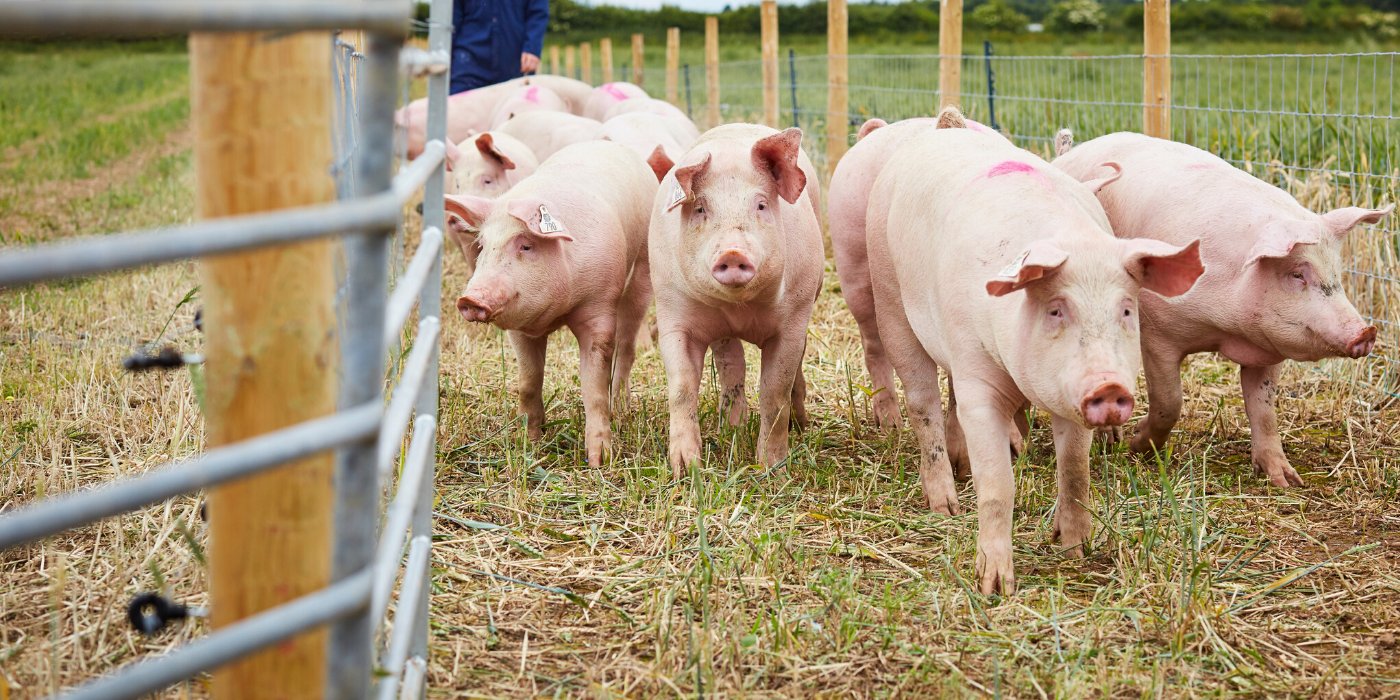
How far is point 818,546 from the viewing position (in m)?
3.78

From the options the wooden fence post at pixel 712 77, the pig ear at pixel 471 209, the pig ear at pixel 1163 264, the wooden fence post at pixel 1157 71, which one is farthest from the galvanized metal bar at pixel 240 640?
the wooden fence post at pixel 712 77

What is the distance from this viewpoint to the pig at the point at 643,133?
6.35 metres

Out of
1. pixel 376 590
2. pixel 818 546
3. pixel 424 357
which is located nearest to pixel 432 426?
pixel 424 357

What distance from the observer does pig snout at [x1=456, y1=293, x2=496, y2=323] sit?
4.43 m

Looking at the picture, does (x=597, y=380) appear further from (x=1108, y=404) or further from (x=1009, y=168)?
(x=1108, y=404)

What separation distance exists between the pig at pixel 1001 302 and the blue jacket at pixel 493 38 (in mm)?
5830

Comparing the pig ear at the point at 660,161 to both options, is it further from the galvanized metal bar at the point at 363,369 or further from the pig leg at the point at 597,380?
the galvanized metal bar at the point at 363,369

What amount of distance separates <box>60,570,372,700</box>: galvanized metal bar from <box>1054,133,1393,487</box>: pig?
10.9 feet

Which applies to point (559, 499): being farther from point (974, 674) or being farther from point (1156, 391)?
point (1156, 391)

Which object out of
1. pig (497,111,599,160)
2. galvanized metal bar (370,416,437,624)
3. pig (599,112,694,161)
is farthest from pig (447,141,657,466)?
galvanized metal bar (370,416,437,624)

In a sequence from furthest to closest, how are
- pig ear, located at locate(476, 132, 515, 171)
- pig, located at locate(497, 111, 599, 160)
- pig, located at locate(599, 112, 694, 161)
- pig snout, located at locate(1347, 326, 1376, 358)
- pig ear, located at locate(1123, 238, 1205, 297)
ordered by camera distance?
pig, located at locate(497, 111, 599, 160), pig, located at locate(599, 112, 694, 161), pig ear, located at locate(476, 132, 515, 171), pig snout, located at locate(1347, 326, 1376, 358), pig ear, located at locate(1123, 238, 1205, 297)

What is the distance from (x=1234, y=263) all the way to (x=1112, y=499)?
100 cm

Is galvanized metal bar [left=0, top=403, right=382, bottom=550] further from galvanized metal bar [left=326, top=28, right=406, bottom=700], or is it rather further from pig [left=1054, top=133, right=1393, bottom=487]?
pig [left=1054, top=133, right=1393, bottom=487]

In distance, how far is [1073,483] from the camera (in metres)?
3.72
